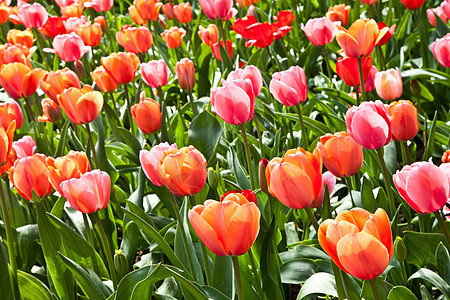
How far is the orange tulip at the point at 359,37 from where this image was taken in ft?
6.33

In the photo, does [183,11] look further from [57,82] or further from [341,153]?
[341,153]

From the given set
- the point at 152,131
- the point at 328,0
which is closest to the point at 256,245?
the point at 152,131

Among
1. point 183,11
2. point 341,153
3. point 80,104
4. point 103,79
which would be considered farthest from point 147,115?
point 183,11

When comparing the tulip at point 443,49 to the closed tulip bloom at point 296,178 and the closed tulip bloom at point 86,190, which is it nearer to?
the closed tulip bloom at point 296,178

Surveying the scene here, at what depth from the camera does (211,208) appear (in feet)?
3.43

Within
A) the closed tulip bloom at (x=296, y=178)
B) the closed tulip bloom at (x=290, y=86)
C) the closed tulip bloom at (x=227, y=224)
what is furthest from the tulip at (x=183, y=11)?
the closed tulip bloom at (x=227, y=224)

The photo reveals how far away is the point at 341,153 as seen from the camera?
1.40 metres

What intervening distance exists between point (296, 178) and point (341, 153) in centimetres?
30

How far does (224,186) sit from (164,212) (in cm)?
39

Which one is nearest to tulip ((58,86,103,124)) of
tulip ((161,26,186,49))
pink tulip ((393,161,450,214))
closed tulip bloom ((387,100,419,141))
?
closed tulip bloom ((387,100,419,141))

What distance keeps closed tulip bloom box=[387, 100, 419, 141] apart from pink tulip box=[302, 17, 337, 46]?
94 cm

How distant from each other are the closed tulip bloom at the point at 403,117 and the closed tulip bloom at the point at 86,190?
706 millimetres

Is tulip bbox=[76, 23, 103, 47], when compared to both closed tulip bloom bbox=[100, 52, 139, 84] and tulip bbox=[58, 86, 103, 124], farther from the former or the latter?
tulip bbox=[58, 86, 103, 124]

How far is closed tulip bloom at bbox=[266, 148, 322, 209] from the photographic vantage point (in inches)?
44.6
